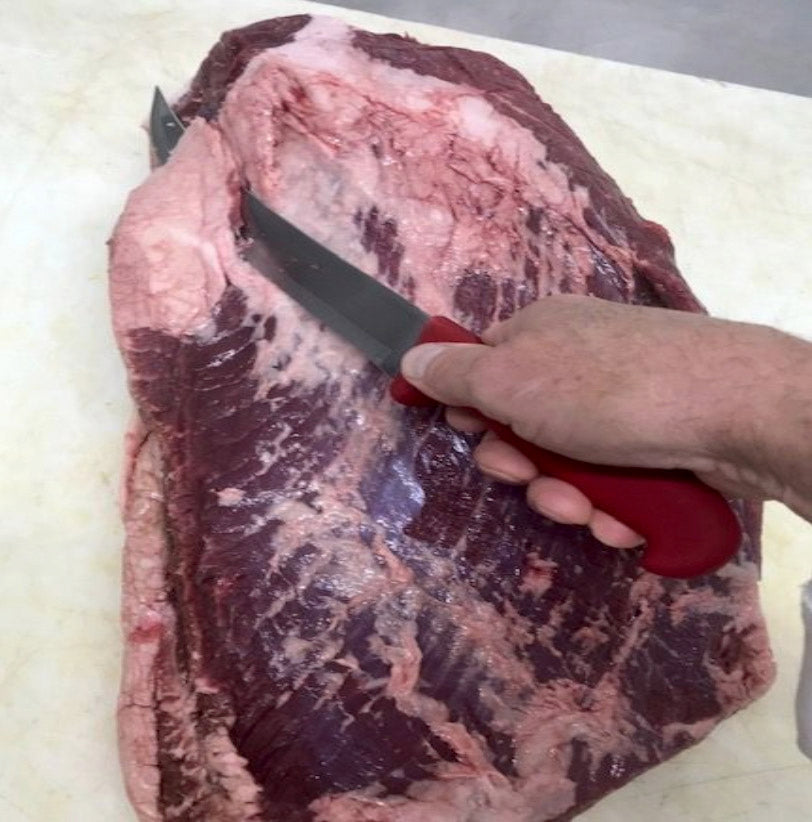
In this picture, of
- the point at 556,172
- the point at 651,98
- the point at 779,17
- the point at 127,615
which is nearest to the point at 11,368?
the point at 127,615

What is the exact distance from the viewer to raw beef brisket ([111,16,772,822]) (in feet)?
6.15

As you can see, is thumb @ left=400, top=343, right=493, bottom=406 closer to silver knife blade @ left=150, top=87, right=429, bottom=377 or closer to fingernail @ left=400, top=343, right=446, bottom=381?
fingernail @ left=400, top=343, right=446, bottom=381

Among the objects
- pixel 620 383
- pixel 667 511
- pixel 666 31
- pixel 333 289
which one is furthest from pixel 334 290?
pixel 666 31

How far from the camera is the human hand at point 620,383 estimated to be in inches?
61.2

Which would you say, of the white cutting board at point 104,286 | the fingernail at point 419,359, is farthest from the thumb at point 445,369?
the white cutting board at point 104,286

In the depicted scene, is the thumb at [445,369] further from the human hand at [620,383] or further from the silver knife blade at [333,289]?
the silver knife blade at [333,289]

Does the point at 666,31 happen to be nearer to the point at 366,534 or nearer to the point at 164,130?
the point at 164,130

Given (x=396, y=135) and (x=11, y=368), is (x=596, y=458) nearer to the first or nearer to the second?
(x=396, y=135)

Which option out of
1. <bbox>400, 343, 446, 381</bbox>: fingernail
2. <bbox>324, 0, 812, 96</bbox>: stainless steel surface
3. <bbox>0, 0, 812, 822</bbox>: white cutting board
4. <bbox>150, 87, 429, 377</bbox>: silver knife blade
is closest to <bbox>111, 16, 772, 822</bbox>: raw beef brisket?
<bbox>150, 87, 429, 377</bbox>: silver knife blade

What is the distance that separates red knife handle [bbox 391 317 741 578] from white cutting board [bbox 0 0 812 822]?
824 mm

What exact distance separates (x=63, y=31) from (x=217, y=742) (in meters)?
2.11

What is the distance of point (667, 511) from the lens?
1.66 metres

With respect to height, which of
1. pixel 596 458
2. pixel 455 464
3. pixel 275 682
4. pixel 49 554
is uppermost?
pixel 596 458

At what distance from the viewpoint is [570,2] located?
12.0 ft
